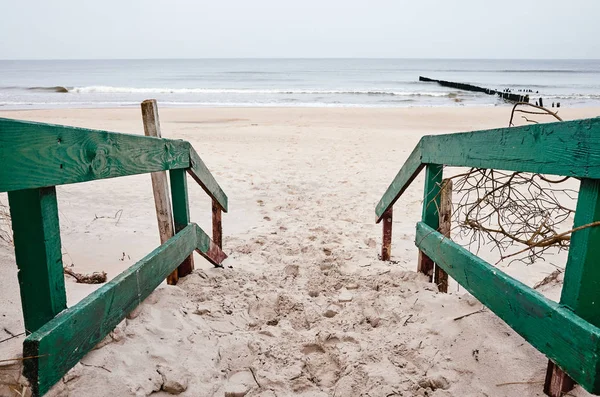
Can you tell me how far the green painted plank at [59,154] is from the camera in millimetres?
1160

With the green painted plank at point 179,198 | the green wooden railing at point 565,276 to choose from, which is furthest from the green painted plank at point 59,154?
the green wooden railing at point 565,276

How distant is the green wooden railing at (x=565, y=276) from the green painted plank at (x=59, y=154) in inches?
67.6

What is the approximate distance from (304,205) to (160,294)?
134 inches

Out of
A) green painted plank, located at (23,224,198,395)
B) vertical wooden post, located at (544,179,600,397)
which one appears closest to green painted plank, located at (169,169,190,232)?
green painted plank, located at (23,224,198,395)

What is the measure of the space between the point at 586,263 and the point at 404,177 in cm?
200

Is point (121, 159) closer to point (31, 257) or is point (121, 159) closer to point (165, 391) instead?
point (31, 257)

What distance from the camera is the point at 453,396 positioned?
1.87 metres

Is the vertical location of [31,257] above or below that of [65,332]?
above

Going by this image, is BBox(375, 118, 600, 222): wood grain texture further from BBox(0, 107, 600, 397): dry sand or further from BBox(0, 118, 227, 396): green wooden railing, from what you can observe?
BBox(0, 118, 227, 396): green wooden railing

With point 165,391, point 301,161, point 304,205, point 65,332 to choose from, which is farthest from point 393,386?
point 301,161

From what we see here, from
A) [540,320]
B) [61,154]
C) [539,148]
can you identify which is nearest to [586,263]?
[540,320]

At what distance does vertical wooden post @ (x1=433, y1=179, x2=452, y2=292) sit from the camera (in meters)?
2.79

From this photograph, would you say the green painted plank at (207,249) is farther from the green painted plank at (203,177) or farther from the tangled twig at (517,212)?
the tangled twig at (517,212)

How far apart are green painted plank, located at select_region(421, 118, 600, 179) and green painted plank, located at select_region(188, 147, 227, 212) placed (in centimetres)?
188
